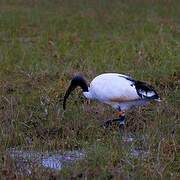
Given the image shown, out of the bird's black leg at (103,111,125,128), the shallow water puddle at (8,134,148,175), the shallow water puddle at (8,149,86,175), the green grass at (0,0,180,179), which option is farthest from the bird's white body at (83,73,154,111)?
the shallow water puddle at (8,149,86,175)

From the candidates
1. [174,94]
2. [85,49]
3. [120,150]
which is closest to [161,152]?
[120,150]

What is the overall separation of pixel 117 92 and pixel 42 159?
1.49m

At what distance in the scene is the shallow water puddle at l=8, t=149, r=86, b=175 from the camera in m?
5.68

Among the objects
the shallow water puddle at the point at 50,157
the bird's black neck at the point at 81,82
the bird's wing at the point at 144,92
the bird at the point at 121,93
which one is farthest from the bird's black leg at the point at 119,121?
the shallow water puddle at the point at 50,157

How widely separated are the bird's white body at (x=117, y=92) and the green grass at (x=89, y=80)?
0.79 ft

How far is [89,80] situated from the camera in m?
9.32

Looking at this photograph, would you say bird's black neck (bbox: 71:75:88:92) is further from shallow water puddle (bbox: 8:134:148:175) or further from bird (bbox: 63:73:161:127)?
shallow water puddle (bbox: 8:134:148:175)

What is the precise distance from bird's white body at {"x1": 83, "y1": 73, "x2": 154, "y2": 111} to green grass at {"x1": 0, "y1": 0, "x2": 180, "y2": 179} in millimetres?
240

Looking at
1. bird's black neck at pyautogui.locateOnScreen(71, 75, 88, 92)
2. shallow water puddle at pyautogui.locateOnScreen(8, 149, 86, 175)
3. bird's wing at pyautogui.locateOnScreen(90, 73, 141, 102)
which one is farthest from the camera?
bird's black neck at pyautogui.locateOnScreen(71, 75, 88, 92)

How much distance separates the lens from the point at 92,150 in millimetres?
5863

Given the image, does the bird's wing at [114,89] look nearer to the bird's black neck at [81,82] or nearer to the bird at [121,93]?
the bird at [121,93]

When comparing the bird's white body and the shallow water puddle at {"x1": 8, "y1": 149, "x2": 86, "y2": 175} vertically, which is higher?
the bird's white body

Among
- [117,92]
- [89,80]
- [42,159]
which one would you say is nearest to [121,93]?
[117,92]

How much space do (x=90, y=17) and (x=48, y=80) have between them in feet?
29.0
